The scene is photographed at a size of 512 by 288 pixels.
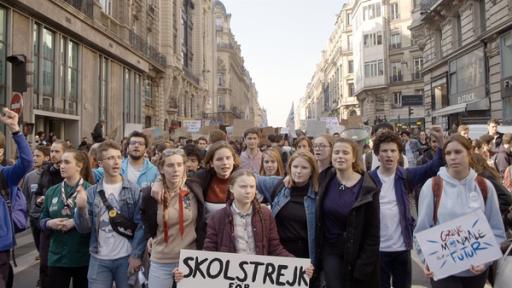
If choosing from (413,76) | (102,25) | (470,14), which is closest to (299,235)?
(102,25)

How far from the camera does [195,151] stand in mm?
6184

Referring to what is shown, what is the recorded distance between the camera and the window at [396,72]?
54.6 metres

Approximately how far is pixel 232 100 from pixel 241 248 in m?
85.2

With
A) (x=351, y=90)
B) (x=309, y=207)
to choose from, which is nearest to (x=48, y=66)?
(x=309, y=207)

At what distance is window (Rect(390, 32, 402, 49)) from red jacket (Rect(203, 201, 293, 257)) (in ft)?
181

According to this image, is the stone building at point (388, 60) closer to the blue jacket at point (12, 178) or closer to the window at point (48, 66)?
the window at point (48, 66)

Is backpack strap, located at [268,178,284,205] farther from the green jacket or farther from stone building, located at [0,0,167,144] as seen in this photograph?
stone building, located at [0,0,167,144]

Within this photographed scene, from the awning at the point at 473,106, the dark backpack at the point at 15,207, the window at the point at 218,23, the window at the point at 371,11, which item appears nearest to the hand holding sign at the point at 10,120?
the dark backpack at the point at 15,207

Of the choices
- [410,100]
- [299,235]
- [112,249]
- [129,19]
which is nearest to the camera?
[299,235]

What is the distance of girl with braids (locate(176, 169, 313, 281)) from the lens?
3.69 metres

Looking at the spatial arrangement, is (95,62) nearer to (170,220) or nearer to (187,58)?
(170,220)

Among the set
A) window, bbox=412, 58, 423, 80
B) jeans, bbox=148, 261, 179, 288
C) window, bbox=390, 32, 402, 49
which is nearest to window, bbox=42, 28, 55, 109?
jeans, bbox=148, 261, 179, 288

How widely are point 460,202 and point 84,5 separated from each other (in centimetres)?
2117

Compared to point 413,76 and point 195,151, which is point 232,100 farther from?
point 195,151
